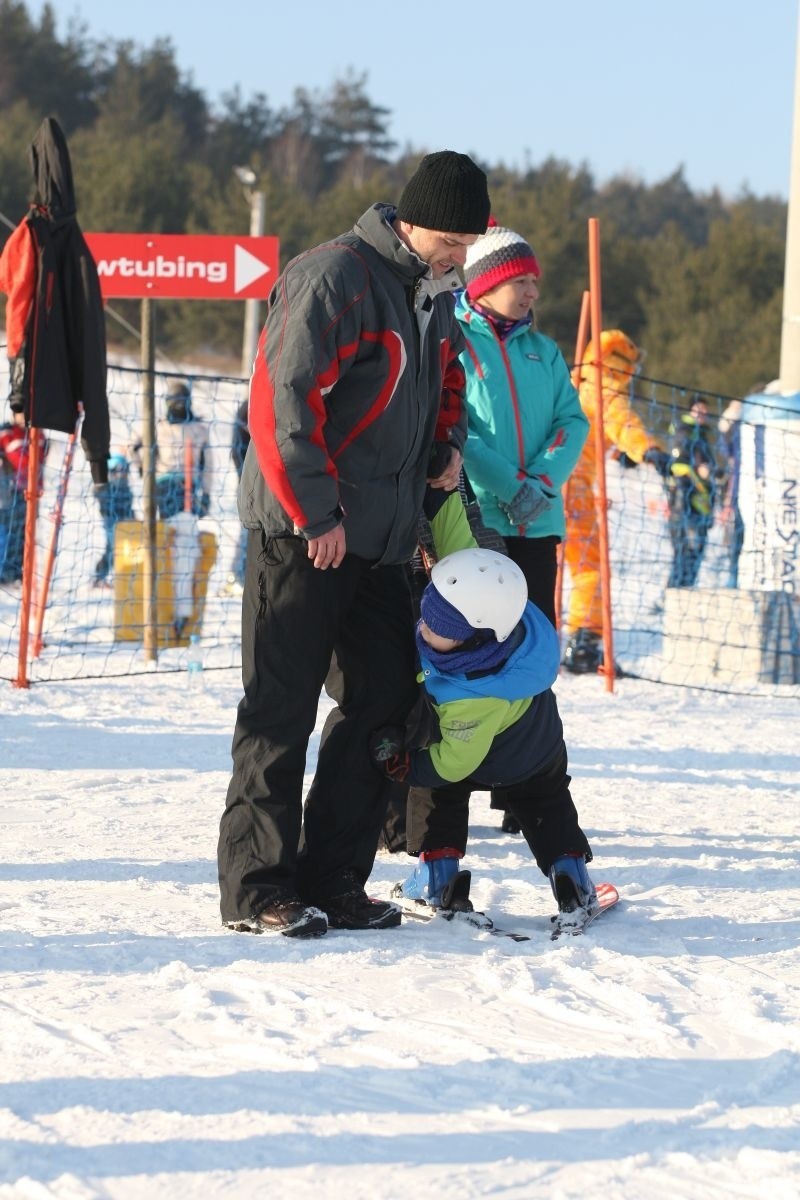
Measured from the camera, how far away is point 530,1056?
2.78 meters

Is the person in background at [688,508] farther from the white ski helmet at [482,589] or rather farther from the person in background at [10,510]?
the white ski helmet at [482,589]

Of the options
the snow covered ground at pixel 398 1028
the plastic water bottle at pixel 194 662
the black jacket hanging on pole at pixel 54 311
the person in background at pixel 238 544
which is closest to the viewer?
the snow covered ground at pixel 398 1028

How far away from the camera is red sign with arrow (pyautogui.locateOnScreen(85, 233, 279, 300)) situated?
26.4ft

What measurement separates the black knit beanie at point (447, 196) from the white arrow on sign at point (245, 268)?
15.6 ft

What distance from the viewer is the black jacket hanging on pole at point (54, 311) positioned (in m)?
6.56

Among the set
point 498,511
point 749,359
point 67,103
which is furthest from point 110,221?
point 498,511

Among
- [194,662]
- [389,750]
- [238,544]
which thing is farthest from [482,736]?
[238,544]

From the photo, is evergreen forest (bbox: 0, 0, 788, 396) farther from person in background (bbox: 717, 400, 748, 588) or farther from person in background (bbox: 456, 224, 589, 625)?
person in background (bbox: 456, 224, 589, 625)

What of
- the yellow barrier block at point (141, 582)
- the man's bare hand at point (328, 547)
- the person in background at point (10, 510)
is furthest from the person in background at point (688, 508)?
the man's bare hand at point (328, 547)

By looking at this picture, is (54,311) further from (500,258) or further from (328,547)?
(328,547)

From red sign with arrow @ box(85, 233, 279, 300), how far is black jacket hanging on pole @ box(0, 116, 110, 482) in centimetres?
134

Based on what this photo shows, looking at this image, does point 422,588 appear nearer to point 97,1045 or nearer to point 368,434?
point 368,434

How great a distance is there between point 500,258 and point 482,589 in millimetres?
1466

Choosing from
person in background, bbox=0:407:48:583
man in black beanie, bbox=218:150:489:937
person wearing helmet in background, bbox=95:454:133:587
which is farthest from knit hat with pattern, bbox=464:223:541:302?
person in background, bbox=0:407:48:583
